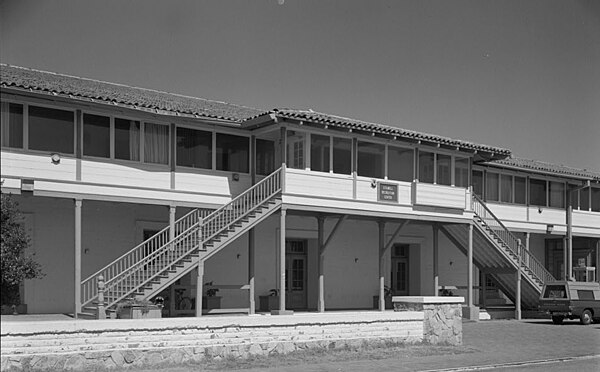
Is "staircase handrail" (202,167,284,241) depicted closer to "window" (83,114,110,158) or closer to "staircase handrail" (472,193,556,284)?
"window" (83,114,110,158)

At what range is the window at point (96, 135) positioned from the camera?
66.3ft

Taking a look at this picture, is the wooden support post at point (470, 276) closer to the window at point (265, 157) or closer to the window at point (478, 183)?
the window at point (478, 183)

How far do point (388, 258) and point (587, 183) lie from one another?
1052cm

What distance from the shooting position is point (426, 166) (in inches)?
1031

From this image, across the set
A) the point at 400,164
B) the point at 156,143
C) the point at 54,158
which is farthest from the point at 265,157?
the point at 54,158

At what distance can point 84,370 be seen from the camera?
12.9m

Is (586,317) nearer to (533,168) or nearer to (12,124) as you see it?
(533,168)

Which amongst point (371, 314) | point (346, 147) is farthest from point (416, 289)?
point (371, 314)

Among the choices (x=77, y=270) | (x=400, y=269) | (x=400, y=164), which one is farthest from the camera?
(x=400, y=269)

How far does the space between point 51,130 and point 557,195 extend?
22813mm

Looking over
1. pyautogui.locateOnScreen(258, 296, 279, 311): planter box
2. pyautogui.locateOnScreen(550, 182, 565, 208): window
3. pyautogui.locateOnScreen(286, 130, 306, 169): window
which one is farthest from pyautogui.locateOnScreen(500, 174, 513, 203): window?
pyautogui.locateOnScreen(286, 130, 306, 169): window

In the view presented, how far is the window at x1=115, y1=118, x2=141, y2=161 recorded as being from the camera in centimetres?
2086

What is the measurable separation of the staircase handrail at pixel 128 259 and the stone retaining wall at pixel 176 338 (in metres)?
4.84

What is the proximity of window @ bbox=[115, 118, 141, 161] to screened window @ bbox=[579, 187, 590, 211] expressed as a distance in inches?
870
